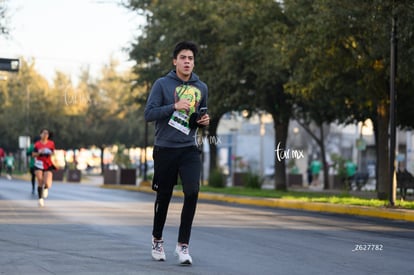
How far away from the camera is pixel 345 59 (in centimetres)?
2589

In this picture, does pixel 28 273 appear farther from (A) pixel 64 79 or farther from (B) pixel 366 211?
(A) pixel 64 79

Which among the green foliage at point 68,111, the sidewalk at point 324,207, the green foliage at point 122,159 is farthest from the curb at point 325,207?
the green foliage at point 68,111

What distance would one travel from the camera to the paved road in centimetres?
891

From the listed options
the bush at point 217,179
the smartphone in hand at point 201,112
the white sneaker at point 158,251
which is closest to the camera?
the smartphone in hand at point 201,112

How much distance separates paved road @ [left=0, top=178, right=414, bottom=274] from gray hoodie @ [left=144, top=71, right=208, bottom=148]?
1138mm

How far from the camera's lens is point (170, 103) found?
8992mm

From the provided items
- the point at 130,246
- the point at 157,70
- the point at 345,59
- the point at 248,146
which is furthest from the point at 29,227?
the point at 248,146

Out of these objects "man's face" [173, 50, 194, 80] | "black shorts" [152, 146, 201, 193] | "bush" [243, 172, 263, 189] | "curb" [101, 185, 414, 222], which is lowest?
"curb" [101, 185, 414, 222]

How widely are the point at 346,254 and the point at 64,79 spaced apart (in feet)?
189

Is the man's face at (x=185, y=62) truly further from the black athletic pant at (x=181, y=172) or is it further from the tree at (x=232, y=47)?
the tree at (x=232, y=47)

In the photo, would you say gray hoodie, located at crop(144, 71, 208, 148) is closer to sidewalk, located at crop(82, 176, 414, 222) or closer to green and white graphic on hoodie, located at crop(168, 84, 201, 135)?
green and white graphic on hoodie, located at crop(168, 84, 201, 135)

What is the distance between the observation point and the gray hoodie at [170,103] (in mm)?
8945

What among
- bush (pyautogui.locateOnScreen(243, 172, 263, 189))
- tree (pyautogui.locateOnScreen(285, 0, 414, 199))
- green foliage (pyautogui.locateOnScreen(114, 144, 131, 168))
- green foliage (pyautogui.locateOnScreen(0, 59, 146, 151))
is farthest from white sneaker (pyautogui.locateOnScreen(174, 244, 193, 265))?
green foliage (pyautogui.locateOnScreen(0, 59, 146, 151))

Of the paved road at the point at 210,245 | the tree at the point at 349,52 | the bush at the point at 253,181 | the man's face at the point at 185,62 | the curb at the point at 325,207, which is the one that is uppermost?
the tree at the point at 349,52
